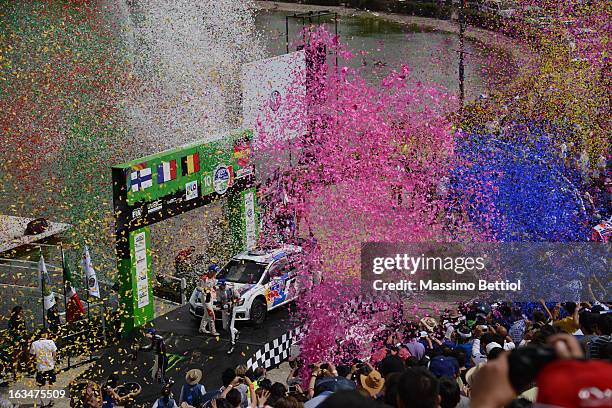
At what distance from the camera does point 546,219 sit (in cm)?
1678

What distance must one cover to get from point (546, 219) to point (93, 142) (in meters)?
15.7

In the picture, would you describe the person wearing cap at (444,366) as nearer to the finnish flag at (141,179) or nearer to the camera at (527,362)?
the camera at (527,362)

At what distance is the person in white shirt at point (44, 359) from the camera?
13891mm

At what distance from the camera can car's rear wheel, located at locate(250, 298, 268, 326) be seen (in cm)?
1602

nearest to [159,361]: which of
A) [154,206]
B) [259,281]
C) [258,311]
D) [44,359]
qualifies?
[44,359]

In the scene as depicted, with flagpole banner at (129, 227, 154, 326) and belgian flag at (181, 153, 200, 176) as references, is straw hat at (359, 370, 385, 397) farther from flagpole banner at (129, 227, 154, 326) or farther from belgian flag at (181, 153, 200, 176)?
belgian flag at (181, 153, 200, 176)

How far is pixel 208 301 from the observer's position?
1557 cm

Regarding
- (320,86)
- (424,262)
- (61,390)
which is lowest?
(61,390)

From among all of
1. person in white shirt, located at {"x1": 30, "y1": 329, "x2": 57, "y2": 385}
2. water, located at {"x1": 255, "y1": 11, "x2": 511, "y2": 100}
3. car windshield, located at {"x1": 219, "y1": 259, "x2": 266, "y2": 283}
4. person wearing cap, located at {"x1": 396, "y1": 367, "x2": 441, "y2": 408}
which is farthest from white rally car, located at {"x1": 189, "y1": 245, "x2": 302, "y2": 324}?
water, located at {"x1": 255, "y1": 11, "x2": 511, "y2": 100}

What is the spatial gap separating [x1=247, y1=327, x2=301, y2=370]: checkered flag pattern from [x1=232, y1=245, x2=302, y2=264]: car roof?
1520mm

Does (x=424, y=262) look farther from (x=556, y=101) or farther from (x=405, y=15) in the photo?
(x=405, y=15)

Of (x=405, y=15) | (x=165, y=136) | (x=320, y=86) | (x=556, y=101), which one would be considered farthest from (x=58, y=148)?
(x=405, y=15)

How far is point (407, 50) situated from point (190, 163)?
2753 centimetres

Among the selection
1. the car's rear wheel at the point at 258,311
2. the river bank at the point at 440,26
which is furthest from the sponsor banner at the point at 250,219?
the river bank at the point at 440,26
